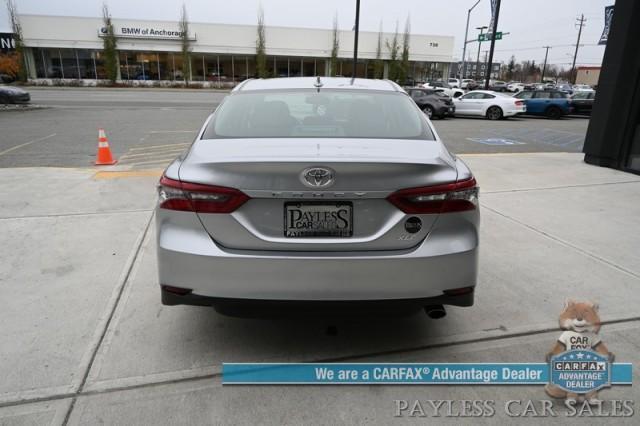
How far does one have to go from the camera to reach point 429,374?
9.29ft

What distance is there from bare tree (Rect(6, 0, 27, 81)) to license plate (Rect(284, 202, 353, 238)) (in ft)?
180

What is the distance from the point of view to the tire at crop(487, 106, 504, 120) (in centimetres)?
2261

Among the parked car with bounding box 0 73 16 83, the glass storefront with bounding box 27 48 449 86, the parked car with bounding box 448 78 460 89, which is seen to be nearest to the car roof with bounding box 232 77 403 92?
the parked car with bounding box 448 78 460 89

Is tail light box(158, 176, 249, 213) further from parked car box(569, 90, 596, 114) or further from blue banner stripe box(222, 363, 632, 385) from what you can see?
parked car box(569, 90, 596, 114)

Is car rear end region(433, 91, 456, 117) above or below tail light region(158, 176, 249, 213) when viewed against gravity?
below

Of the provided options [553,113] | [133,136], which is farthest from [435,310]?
[553,113]

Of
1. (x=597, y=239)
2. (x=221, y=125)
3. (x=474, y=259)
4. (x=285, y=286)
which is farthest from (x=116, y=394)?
(x=597, y=239)

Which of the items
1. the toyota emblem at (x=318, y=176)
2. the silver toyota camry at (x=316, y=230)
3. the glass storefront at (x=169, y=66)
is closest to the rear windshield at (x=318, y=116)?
the silver toyota camry at (x=316, y=230)

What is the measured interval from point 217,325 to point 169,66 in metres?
51.9

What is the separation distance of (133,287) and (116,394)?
1.40 meters

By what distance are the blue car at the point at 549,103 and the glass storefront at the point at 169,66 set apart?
3165cm

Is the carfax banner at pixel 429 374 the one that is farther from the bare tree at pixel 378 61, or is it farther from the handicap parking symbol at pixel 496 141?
the bare tree at pixel 378 61

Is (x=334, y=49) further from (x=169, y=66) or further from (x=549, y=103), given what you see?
(x=549, y=103)

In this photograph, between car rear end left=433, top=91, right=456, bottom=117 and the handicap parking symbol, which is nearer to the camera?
the handicap parking symbol
